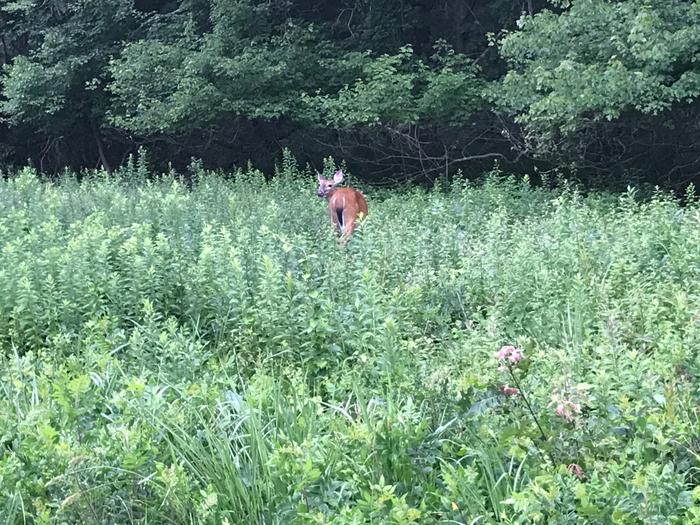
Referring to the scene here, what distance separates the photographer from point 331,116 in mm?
14938

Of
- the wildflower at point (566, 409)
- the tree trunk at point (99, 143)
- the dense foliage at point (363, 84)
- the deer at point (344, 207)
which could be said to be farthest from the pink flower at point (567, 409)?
the tree trunk at point (99, 143)

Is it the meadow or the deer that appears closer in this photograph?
the meadow

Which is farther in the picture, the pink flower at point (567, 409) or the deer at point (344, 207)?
the deer at point (344, 207)

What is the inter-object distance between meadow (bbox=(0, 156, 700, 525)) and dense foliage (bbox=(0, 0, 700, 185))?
515 cm

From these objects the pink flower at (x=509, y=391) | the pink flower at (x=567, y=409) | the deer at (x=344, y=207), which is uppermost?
the pink flower at (x=509, y=391)

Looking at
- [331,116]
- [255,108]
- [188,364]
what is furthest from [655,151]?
[188,364]

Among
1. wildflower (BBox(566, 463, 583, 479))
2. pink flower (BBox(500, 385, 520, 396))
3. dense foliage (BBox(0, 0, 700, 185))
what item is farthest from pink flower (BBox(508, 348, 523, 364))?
dense foliage (BBox(0, 0, 700, 185))

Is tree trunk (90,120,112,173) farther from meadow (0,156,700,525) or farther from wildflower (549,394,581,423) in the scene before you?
wildflower (549,394,581,423)

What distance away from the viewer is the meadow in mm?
2986

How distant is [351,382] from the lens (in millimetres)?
4020

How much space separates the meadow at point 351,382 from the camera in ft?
9.80

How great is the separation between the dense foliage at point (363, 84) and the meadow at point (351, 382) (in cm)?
515

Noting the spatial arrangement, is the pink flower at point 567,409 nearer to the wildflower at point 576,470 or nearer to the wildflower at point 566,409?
the wildflower at point 566,409

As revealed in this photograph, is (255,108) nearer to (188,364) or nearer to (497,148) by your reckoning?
(497,148)
